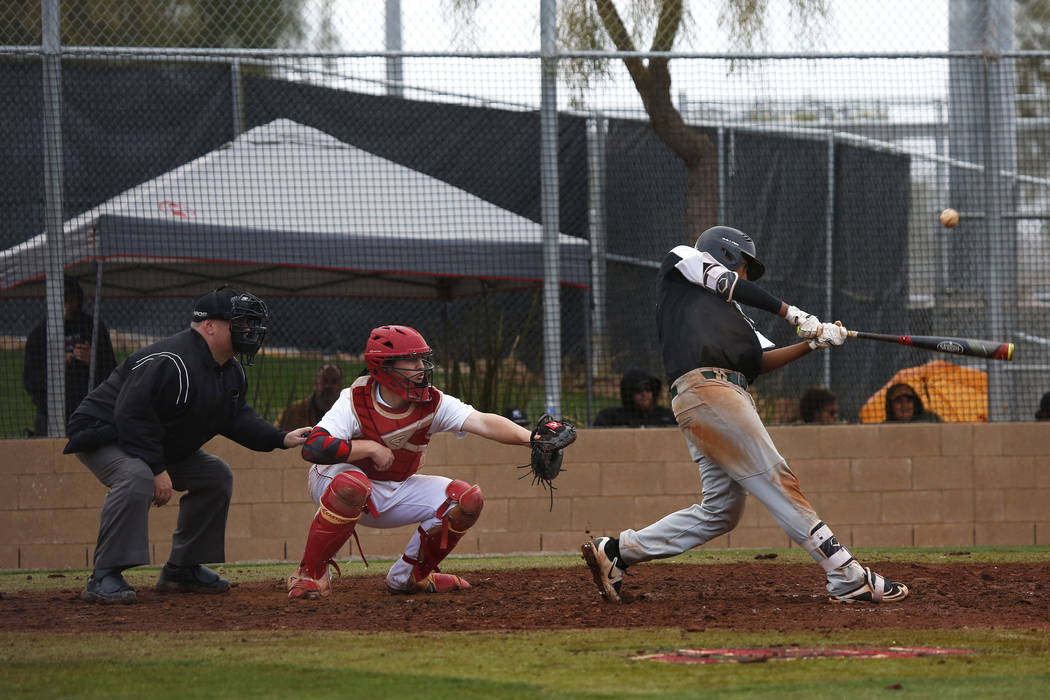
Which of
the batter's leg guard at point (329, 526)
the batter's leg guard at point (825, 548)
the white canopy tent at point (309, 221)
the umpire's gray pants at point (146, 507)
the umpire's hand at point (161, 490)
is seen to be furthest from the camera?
the white canopy tent at point (309, 221)

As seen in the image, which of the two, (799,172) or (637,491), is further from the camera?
(799,172)

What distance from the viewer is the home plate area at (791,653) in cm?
454

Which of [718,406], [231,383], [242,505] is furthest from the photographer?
[242,505]

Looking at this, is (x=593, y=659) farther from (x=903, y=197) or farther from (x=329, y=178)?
(x=903, y=197)

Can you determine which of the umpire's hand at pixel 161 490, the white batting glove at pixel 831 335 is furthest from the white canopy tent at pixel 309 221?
the white batting glove at pixel 831 335

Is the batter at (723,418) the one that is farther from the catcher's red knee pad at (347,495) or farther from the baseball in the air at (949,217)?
the baseball in the air at (949,217)

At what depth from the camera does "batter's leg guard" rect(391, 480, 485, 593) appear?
654 centimetres

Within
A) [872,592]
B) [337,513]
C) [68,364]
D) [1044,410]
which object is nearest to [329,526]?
[337,513]

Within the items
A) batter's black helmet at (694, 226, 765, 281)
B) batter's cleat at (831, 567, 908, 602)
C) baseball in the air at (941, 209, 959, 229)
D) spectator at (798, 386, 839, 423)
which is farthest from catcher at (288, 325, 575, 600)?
baseball in the air at (941, 209, 959, 229)

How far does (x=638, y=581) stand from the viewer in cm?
721

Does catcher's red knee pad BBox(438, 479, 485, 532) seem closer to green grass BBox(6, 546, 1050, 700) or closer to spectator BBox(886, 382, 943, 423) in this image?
green grass BBox(6, 546, 1050, 700)

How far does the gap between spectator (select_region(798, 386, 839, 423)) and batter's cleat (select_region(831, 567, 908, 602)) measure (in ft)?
12.2

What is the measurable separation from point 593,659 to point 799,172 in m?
6.40

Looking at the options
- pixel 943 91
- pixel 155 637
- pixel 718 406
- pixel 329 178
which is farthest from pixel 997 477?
pixel 155 637
